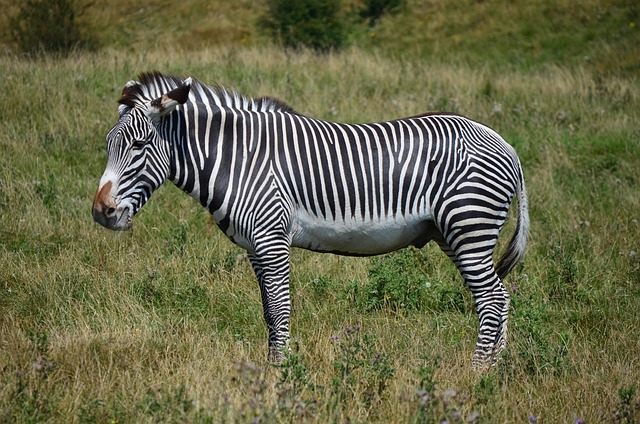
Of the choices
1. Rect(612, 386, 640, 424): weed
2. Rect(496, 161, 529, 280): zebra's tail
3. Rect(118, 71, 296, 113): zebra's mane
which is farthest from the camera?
Rect(496, 161, 529, 280): zebra's tail

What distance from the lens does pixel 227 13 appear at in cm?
2512

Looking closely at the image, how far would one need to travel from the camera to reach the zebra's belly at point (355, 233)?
215 inches

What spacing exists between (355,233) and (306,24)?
14.9m

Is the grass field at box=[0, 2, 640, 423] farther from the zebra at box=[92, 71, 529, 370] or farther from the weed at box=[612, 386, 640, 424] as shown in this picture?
the zebra at box=[92, 71, 529, 370]

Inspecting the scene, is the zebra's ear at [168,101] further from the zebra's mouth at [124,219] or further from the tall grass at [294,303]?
the tall grass at [294,303]

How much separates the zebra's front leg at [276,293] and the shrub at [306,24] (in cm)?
1435

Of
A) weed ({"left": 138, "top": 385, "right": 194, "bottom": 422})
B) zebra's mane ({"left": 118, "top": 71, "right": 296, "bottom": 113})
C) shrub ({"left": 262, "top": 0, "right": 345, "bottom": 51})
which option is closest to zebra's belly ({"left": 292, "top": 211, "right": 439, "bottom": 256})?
zebra's mane ({"left": 118, "top": 71, "right": 296, "bottom": 113})

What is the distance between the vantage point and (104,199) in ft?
16.1

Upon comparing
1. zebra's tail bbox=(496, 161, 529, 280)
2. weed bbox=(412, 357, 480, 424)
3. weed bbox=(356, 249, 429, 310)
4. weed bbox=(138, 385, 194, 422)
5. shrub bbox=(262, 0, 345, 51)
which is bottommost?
shrub bbox=(262, 0, 345, 51)

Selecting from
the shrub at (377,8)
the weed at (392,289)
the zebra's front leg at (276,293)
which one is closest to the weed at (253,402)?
the zebra's front leg at (276,293)

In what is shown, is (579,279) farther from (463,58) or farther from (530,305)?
(463,58)

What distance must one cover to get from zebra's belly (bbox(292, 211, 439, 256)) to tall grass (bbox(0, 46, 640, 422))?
699 mm

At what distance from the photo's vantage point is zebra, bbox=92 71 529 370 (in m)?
5.14

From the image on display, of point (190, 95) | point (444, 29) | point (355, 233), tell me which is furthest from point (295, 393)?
point (444, 29)
